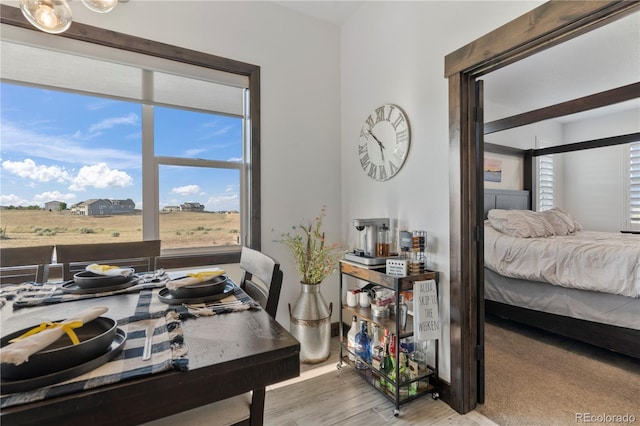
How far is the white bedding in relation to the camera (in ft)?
7.39

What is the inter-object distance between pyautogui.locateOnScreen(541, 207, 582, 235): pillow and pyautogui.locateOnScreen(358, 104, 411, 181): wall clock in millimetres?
2747

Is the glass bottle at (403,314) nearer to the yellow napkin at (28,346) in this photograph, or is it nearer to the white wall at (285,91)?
the white wall at (285,91)

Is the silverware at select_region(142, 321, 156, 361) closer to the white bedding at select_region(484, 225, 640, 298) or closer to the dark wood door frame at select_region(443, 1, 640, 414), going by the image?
the dark wood door frame at select_region(443, 1, 640, 414)

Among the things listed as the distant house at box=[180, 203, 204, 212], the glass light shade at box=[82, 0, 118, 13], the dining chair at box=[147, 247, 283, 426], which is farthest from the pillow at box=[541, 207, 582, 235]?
the glass light shade at box=[82, 0, 118, 13]

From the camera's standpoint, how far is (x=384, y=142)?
7.72ft

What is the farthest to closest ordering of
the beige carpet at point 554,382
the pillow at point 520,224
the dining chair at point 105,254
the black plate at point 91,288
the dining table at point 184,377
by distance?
the pillow at point 520,224, the beige carpet at point 554,382, the dining chair at point 105,254, the black plate at point 91,288, the dining table at point 184,377

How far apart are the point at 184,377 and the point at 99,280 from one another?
89cm

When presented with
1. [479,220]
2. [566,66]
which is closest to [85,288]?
[479,220]

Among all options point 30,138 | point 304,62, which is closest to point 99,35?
point 30,138

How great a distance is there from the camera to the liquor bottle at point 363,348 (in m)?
2.08

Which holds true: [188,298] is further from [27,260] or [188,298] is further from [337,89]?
[337,89]

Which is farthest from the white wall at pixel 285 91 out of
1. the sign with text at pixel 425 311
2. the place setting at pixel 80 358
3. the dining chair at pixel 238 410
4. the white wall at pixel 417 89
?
the place setting at pixel 80 358

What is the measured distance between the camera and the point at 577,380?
81.2 inches

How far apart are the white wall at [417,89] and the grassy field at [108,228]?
3.98 ft
